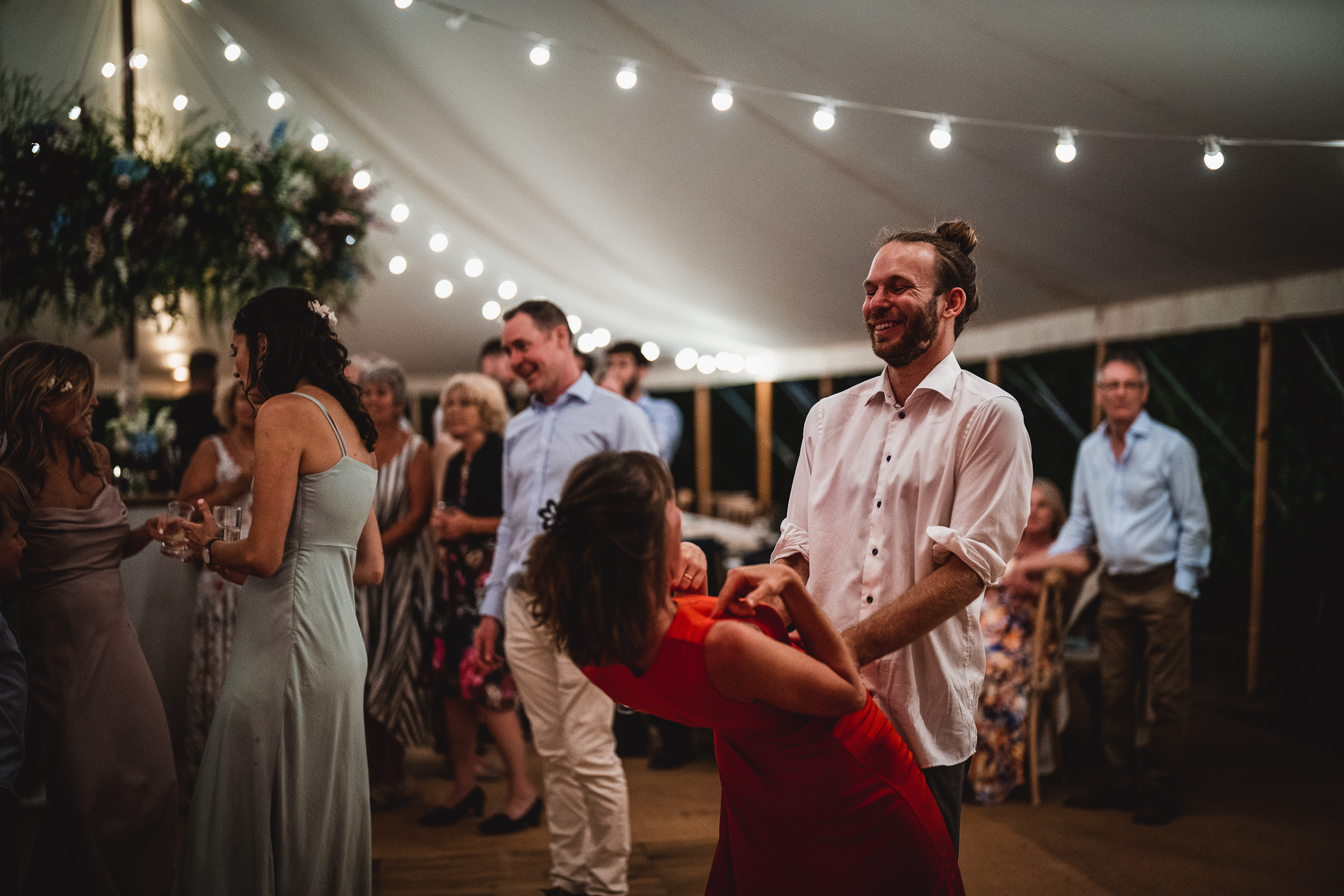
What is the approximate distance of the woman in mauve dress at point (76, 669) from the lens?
231 centimetres

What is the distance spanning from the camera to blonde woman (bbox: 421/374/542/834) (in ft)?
11.6

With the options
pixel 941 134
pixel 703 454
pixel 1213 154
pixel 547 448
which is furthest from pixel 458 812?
pixel 703 454

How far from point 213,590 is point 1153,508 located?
355cm

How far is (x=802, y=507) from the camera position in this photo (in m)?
1.98

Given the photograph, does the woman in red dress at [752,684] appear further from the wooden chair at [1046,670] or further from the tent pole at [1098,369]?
the tent pole at [1098,369]

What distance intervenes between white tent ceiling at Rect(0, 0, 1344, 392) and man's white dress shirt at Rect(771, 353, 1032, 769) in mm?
1911

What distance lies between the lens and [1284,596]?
4.90m

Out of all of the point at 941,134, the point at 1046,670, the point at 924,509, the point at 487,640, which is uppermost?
the point at 941,134

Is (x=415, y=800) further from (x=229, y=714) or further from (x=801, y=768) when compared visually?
(x=801, y=768)

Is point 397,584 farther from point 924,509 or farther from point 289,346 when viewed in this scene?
point 924,509

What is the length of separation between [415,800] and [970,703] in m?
2.82

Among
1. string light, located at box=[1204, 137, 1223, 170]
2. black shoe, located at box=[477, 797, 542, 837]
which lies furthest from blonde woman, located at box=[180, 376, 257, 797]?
string light, located at box=[1204, 137, 1223, 170]

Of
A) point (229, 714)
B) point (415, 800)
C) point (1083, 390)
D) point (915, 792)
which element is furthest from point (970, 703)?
point (1083, 390)

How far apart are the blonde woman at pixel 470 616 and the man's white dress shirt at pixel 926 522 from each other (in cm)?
199
